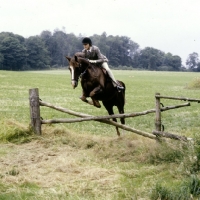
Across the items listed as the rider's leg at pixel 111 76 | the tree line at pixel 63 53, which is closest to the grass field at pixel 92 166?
the rider's leg at pixel 111 76

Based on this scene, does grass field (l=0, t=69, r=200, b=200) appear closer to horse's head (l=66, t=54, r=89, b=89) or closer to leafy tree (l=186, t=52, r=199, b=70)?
horse's head (l=66, t=54, r=89, b=89)

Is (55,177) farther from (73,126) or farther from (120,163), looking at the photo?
(73,126)

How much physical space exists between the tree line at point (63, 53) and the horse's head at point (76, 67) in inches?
2918

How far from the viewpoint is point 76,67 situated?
864cm

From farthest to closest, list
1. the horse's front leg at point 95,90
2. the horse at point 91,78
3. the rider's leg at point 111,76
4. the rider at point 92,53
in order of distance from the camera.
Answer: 1. the rider's leg at point 111,76
2. the rider at point 92,53
3. the horse's front leg at point 95,90
4. the horse at point 91,78

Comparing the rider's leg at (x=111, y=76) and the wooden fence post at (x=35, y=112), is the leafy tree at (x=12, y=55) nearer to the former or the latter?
the wooden fence post at (x=35, y=112)

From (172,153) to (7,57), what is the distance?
8015 cm

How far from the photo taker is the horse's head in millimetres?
8539

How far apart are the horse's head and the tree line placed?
74117 mm

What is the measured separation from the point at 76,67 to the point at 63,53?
90.8 metres

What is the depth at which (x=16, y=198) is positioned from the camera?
17.7ft

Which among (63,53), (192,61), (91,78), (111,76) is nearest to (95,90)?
(91,78)

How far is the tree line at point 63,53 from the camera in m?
84.3

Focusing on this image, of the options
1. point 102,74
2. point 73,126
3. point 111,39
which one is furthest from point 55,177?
point 111,39
